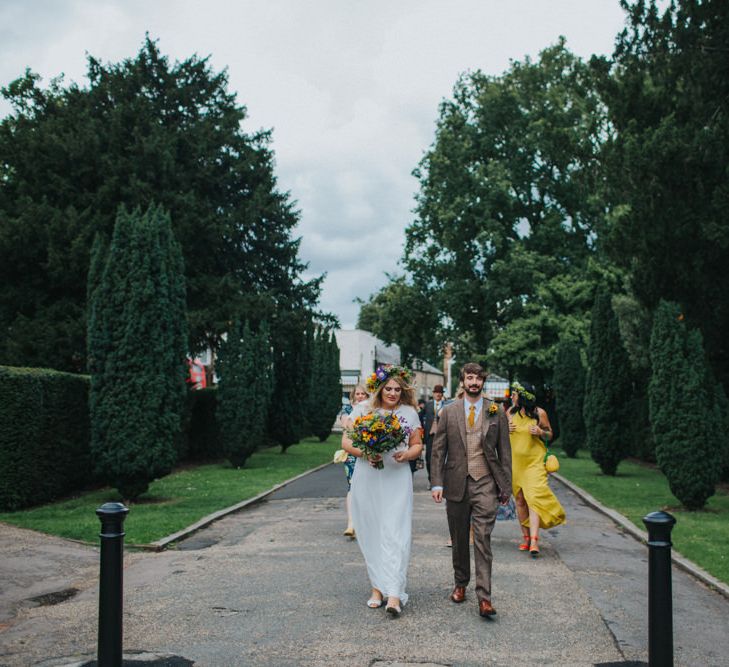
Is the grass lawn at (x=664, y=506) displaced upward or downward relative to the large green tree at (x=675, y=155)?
downward

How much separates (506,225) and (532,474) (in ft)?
103

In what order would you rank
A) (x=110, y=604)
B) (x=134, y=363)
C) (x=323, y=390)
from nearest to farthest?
(x=110, y=604) → (x=134, y=363) → (x=323, y=390)

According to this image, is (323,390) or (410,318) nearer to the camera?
(410,318)

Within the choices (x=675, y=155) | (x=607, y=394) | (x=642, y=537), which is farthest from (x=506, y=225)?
(x=642, y=537)

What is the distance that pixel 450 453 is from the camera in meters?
7.23

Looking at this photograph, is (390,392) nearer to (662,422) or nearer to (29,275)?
(662,422)

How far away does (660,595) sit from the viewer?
4371mm

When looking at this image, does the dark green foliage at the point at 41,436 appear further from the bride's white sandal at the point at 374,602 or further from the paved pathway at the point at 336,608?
the bride's white sandal at the point at 374,602

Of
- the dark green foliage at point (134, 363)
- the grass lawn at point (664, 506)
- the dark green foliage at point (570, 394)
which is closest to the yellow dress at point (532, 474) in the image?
the grass lawn at point (664, 506)

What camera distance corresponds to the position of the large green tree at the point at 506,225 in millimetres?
36875

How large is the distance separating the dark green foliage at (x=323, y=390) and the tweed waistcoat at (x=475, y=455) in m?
36.7

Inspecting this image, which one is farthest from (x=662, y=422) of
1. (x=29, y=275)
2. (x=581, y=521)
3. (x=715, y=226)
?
(x=29, y=275)

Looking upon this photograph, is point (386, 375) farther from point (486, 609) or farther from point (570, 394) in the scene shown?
point (570, 394)

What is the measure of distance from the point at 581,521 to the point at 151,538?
687 centimetres
